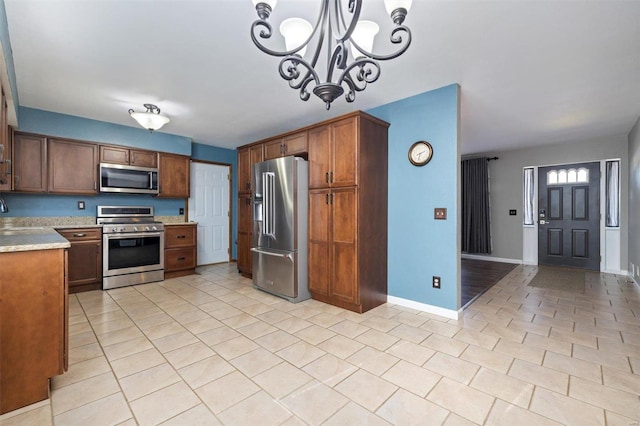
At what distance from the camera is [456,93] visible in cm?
292

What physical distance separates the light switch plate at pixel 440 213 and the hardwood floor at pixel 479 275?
114 centimetres

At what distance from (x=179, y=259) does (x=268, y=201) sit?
220 centimetres

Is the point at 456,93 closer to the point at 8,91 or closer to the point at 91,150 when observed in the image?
the point at 8,91

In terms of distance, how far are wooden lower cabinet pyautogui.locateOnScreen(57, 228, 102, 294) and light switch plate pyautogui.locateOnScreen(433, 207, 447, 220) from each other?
14.6 ft

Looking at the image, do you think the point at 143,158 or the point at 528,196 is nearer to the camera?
the point at 143,158

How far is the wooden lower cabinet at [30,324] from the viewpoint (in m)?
1.60

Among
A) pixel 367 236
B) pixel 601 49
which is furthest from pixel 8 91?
pixel 601 49

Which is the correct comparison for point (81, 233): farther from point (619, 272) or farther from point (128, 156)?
point (619, 272)

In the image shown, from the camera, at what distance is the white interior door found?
18.2 ft

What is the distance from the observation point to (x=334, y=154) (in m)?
3.30

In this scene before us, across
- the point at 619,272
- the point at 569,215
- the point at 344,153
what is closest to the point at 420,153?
the point at 344,153

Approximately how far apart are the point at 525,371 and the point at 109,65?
14.0ft

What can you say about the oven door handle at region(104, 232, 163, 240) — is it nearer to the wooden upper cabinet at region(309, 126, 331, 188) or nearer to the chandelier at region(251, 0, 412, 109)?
the wooden upper cabinet at region(309, 126, 331, 188)

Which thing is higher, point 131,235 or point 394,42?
point 394,42
